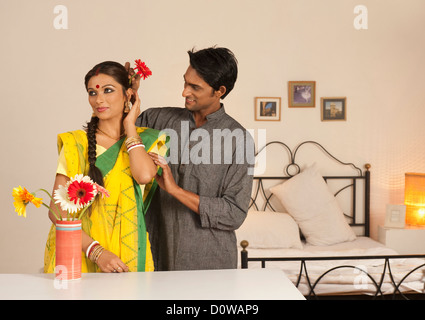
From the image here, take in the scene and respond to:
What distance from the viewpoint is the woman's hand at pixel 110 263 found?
1.49 m

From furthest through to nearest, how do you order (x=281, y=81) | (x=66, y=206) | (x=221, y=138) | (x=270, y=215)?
(x=281, y=81) < (x=270, y=215) < (x=221, y=138) < (x=66, y=206)

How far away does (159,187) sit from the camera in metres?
1.92

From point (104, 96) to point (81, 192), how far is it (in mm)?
432

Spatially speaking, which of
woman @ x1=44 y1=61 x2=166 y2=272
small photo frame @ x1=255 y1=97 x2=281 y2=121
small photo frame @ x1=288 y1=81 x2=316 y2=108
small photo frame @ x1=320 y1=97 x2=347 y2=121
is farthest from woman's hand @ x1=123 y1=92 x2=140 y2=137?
small photo frame @ x1=320 y1=97 x2=347 y2=121

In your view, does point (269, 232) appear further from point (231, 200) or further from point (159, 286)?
point (159, 286)

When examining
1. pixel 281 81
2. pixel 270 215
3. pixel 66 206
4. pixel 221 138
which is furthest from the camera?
pixel 281 81

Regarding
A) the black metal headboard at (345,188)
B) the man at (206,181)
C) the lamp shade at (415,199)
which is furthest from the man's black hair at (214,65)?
the lamp shade at (415,199)

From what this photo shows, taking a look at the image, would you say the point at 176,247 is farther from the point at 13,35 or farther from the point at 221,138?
the point at 13,35

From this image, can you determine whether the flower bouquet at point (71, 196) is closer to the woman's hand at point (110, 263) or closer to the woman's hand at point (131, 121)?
the woman's hand at point (110, 263)

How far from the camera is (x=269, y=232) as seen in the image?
3408mm

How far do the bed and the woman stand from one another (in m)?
1.04

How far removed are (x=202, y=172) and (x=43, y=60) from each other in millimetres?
2384

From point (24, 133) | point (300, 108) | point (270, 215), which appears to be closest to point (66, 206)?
point (270, 215)

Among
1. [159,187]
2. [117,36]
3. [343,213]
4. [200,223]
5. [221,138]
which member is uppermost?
[117,36]
